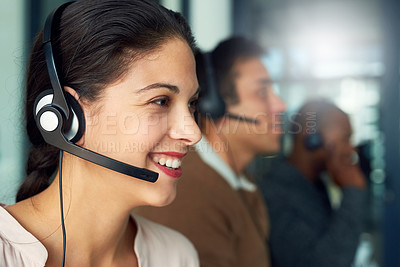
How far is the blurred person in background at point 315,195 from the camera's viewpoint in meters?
1.57

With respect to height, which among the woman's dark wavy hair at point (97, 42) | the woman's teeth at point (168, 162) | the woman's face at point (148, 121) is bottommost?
the woman's teeth at point (168, 162)

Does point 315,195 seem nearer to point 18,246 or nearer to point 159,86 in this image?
point 159,86

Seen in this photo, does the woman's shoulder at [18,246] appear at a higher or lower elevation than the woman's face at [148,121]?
lower

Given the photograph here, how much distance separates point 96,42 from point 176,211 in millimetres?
601

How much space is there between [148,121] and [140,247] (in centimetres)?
31

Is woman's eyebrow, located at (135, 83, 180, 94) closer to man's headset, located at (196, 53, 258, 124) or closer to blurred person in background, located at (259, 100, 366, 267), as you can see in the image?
man's headset, located at (196, 53, 258, 124)

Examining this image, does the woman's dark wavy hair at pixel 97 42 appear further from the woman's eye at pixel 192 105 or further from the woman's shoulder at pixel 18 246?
the woman's shoulder at pixel 18 246

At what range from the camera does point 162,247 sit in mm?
960

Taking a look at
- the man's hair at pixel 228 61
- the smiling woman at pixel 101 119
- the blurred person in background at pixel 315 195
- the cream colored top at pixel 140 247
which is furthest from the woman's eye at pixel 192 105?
the blurred person in background at pixel 315 195

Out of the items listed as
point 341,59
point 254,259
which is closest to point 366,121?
point 341,59

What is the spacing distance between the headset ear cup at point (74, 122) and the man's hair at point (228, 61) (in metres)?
0.86

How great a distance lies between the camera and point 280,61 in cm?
282

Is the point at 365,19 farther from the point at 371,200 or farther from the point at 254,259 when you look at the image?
the point at 254,259

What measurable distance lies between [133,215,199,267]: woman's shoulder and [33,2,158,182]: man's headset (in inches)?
9.5
